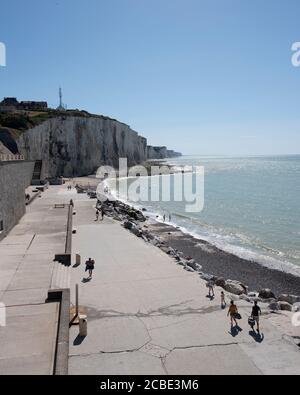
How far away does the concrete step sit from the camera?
13500 mm

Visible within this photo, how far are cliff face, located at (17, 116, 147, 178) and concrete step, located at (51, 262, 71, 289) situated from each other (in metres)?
41.2

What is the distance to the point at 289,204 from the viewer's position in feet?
155

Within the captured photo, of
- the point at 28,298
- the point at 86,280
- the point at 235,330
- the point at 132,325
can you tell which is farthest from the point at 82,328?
the point at 86,280

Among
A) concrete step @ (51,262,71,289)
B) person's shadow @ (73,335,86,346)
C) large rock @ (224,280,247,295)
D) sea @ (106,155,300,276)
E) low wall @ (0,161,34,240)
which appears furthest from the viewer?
sea @ (106,155,300,276)

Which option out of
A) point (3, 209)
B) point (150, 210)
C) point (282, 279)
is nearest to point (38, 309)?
point (3, 209)

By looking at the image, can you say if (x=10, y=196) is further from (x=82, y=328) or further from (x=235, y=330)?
(x=235, y=330)

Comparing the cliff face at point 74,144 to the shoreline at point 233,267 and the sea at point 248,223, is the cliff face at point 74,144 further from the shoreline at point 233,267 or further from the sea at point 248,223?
the shoreline at point 233,267

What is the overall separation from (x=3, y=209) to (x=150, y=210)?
1004 inches

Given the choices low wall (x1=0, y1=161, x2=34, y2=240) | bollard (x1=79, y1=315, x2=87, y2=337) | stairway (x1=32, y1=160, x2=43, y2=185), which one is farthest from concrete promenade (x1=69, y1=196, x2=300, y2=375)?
stairway (x1=32, y1=160, x2=43, y2=185)

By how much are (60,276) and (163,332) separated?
563cm

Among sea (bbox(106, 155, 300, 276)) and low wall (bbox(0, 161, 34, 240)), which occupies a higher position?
low wall (bbox(0, 161, 34, 240))

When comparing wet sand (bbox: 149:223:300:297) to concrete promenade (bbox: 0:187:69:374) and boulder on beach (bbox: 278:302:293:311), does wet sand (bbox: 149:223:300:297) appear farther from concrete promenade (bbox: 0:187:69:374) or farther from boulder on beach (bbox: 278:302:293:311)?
concrete promenade (bbox: 0:187:69:374)
